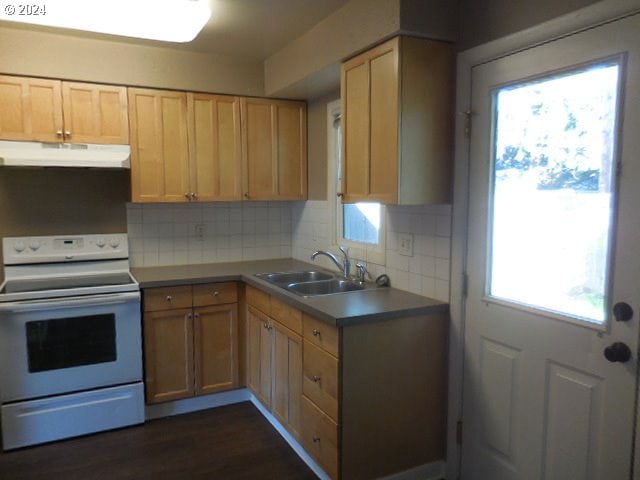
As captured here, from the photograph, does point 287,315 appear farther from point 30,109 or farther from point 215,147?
point 30,109

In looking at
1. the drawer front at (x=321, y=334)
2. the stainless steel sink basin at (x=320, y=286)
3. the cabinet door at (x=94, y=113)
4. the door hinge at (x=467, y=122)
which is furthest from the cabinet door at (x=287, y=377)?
the cabinet door at (x=94, y=113)

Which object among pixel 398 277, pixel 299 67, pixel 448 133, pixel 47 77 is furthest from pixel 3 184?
pixel 448 133

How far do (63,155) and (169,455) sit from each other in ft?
6.23

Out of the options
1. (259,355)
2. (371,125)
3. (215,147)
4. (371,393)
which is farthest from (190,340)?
(371,125)

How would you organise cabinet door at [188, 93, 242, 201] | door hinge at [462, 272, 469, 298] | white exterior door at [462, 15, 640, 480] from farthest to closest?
cabinet door at [188, 93, 242, 201] → door hinge at [462, 272, 469, 298] → white exterior door at [462, 15, 640, 480]

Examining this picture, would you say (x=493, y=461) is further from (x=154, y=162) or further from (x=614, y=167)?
(x=154, y=162)

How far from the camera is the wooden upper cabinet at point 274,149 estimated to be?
3.49 m

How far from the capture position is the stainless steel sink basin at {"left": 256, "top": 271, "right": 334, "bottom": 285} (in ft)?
10.5

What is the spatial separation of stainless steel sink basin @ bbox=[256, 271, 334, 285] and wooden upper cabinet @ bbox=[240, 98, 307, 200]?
0.66 meters

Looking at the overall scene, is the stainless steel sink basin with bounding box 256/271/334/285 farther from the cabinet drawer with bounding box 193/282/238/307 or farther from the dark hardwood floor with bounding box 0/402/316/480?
the dark hardwood floor with bounding box 0/402/316/480

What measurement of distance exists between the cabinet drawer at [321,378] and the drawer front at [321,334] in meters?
0.03

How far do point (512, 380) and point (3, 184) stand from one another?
10.6ft

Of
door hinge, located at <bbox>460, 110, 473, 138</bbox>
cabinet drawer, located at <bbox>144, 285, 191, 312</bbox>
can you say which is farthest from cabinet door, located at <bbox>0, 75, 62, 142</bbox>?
door hinge, located at <bbox>460, 110, 473, 138</bbox>

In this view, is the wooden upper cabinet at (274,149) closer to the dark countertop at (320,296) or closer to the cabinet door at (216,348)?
the dark countertop at (320,296)
